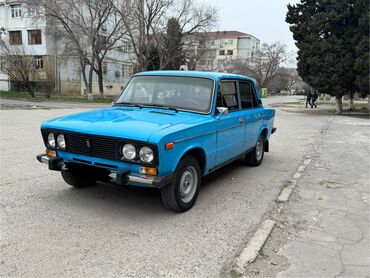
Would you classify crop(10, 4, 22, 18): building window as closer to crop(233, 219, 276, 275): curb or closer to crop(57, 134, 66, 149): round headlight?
crop(57, 134, 66, 149): round headlight

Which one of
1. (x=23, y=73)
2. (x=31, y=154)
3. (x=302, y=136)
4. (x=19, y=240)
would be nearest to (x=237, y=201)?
(x=19, y=240)

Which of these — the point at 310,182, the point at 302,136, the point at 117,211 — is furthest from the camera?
the point at 302,136

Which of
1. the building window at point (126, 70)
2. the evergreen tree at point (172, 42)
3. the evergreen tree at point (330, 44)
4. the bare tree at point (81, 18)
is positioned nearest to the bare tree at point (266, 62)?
the building window at point (126, 70)

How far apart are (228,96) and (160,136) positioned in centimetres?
234

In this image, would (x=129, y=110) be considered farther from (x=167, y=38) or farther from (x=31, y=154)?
(x=167, y=38)

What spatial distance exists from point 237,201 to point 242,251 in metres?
1.70

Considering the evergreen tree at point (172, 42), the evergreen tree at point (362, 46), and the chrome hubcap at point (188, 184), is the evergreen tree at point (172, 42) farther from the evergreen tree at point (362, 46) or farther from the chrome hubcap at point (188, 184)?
the chrome hubcap at point (188, 184)

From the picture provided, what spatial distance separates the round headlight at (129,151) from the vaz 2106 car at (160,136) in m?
0.01

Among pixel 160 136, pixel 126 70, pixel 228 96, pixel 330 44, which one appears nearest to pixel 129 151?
pixel 160 136

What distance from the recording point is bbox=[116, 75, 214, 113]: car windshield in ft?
17.7

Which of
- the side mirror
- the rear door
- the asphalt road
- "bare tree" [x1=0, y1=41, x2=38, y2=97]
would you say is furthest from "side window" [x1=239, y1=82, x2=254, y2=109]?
"bare tree" [x1=0, y1=41, x2=38, y2=97]

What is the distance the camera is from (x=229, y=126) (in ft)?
18.9

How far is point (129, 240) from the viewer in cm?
390

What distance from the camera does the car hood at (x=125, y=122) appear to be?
4180mm
